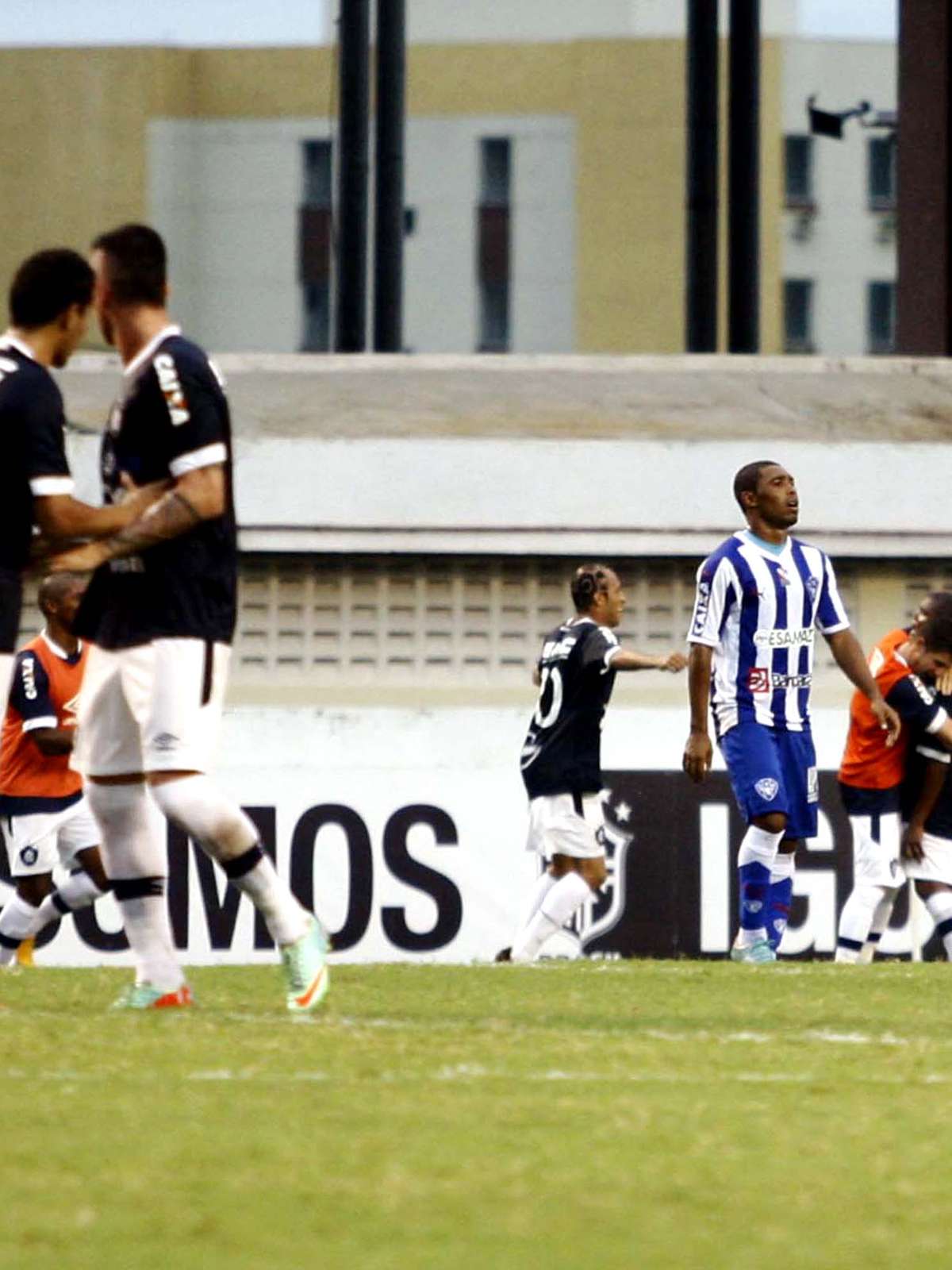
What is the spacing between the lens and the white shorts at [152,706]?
7.09 m

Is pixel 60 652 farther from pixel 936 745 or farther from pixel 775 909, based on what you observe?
pixel 936 745

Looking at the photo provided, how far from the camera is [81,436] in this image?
1552 cm

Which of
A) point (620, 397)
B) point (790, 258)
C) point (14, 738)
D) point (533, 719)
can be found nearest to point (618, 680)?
point (620, 397)

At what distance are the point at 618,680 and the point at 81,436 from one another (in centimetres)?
316

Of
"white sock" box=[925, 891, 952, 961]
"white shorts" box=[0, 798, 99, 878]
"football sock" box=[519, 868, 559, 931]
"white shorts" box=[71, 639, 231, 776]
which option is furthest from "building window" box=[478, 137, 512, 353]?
"white shorts" box=[71, 639, 231, 776]

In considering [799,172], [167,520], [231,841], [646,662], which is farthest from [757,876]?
[799,172]

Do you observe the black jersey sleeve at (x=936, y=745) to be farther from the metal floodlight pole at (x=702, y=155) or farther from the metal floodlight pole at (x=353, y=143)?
the metal floodlight pole at (x=702, y=155)

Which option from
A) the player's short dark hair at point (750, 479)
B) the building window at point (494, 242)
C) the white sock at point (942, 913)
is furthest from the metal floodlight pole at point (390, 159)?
the building window at point (494, 242)

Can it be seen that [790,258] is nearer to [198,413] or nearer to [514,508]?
[514,508]

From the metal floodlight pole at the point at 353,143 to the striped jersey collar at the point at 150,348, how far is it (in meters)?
11.7

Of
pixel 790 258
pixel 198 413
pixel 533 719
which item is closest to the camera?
pixel 198 413

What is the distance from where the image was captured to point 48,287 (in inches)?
287

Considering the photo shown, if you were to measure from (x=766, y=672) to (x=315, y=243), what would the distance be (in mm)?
60723

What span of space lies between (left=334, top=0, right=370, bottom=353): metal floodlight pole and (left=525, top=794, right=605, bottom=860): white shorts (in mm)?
7123
